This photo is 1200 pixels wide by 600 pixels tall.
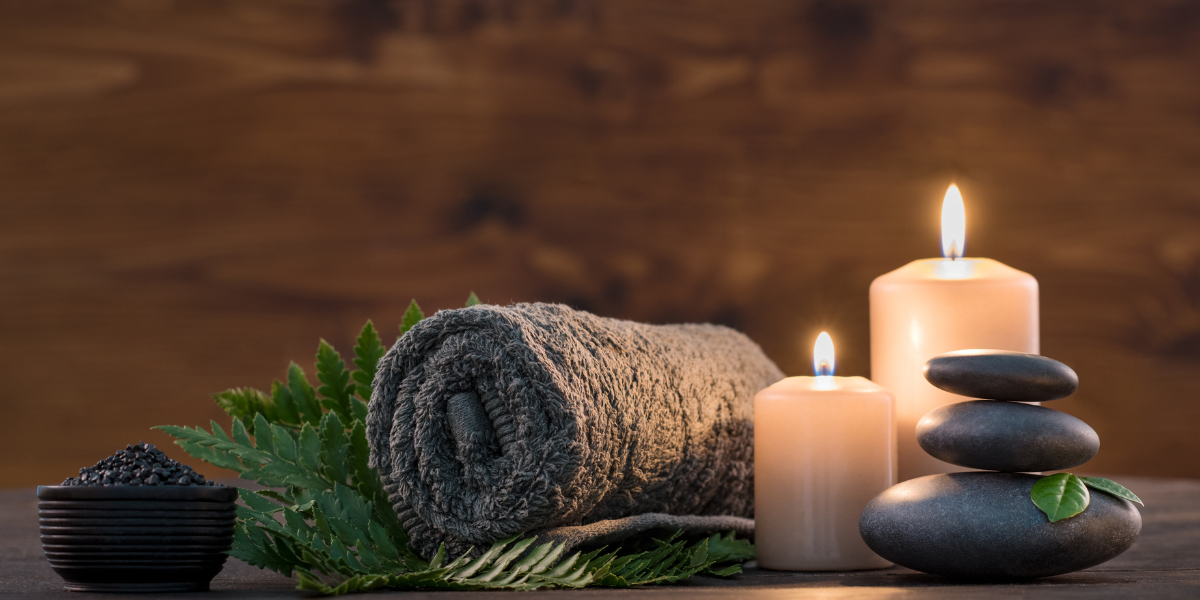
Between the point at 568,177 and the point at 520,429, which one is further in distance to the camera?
the point at 568,177

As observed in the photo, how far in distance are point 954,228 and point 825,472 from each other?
18 cm

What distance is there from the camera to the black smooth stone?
0.46m

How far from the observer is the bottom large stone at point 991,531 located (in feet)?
1.46

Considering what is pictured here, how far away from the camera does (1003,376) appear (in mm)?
464

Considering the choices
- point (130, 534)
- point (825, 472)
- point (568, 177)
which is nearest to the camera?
point (130, 534)

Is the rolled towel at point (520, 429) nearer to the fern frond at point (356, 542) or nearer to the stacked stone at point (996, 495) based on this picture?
the fern frond at point (356, 542)

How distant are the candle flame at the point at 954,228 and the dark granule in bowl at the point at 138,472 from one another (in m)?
0.43

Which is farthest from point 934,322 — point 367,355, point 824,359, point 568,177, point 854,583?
point 568,177

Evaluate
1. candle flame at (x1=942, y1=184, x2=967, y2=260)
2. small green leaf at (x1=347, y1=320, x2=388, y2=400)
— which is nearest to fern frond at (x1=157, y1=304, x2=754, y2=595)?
small green leaf at (x1=347, y1=320, x2=388, y2=400)

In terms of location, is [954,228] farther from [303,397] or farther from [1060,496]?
[303,397]

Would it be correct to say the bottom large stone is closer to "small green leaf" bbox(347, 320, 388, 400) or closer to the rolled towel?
the rolled towel

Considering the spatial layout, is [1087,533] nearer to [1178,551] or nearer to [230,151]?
[1178,551]

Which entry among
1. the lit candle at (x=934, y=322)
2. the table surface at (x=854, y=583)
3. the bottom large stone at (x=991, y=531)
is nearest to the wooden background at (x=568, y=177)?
the table surface at (x=854, y=583)

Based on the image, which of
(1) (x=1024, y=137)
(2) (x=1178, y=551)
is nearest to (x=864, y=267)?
(1) (x=1024, y=137)
